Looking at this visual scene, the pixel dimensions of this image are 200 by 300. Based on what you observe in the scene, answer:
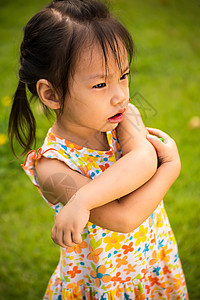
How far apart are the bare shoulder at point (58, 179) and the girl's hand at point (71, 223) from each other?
78 mm

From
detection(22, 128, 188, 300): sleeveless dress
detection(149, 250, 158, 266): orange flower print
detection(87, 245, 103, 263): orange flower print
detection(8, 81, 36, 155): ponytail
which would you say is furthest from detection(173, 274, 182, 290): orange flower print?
detection(8, 81, 36, 155): ponytail

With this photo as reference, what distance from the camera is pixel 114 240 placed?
0.99 m

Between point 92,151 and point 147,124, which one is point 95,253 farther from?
point 147,124

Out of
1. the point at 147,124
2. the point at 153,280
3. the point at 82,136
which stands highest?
the point at 82,136

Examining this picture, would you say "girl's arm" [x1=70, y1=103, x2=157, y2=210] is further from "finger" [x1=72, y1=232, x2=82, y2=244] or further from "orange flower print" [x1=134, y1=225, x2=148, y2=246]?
"orange flower print" [x1=134, y1=225, x2=148, y2=246]

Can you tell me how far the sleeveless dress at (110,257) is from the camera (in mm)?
966

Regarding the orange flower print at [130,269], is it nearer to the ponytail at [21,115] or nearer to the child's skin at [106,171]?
the child's skin at [106,171]

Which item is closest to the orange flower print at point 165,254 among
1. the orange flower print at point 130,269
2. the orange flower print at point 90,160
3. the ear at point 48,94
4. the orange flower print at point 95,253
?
the orange flower print at point 130,269

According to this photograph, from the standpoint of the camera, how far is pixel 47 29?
0.84m

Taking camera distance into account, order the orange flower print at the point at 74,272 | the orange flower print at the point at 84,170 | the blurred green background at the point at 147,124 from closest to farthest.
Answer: the orange flower print at the point at 84,170
the orange flower print at the point at 74,272
the blurred green background at the point at 147,124

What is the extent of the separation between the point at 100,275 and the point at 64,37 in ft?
2.21

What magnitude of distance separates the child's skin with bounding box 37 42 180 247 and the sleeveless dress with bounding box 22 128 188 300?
8cm

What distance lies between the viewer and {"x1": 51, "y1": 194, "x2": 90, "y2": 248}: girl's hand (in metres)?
0.73

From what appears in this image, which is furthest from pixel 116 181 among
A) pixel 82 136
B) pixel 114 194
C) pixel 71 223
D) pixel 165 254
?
pixel 165 254
